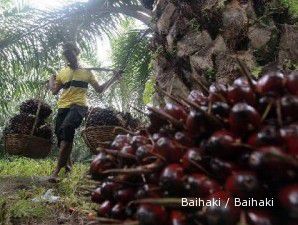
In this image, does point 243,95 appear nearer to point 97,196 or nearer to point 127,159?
point 127,159

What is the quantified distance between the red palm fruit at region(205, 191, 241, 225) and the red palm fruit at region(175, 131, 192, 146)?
0.51ft

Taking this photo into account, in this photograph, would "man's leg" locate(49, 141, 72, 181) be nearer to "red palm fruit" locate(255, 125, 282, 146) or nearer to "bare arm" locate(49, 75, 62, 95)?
"bare arm" locate(49, 75, 62, 95)

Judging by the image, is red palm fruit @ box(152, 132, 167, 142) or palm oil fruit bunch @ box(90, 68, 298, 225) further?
red palm fruit @ box(152, 132, 167, 142)

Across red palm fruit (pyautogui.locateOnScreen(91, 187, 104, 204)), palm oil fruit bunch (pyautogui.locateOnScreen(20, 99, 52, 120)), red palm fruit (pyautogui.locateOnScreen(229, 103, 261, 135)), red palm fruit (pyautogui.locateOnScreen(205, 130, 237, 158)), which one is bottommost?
red palm fruit (pyautogui.locateOnScreen(91, 187, 104, 204))

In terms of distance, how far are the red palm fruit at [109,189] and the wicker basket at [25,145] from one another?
14.2 feet

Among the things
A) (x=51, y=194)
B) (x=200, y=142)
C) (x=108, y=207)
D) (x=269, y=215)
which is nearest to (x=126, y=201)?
(x=108, y=207)

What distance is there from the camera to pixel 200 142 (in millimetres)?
843

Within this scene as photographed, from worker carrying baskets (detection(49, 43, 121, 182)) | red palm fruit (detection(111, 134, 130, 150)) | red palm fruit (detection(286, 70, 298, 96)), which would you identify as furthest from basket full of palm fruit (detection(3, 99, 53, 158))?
red palm fruit (detection(286, 70, 298, 96))

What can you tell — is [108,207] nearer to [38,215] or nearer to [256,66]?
[256,66]

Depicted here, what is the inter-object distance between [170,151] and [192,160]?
0.06m

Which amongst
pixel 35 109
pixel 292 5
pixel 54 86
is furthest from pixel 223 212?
pixel 35 109

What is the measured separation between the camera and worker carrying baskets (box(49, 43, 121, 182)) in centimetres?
499

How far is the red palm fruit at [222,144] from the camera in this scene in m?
0.77

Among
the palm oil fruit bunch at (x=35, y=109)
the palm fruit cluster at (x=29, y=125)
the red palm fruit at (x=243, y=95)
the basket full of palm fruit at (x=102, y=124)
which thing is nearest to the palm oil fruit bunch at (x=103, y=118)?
the basket full of palm fruit at (x=102, y=124)
